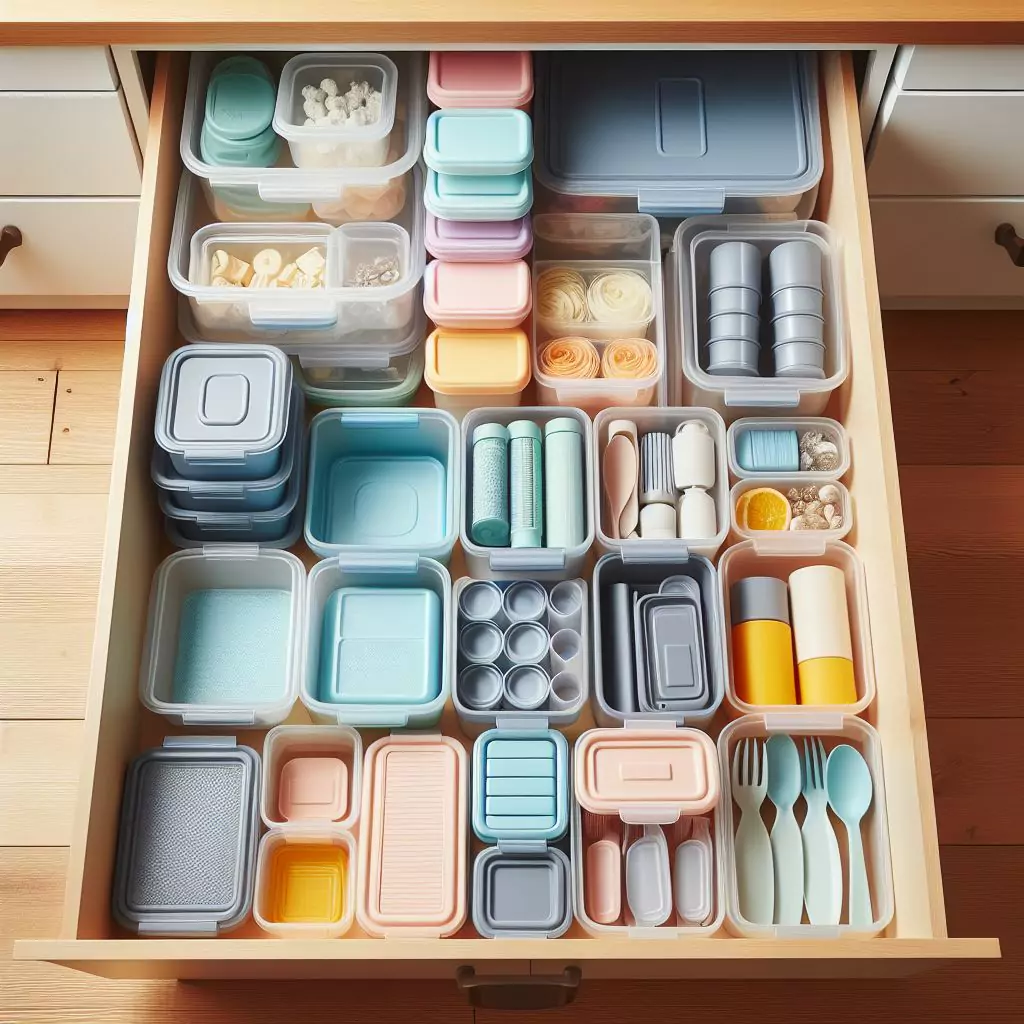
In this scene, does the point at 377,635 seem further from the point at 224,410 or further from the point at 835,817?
the point at 835,817

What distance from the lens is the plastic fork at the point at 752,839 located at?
94 cm

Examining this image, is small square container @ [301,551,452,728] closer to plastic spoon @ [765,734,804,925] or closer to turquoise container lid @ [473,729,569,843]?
turquoise container lid @ [473,729,569,843]

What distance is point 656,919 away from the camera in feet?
3.08

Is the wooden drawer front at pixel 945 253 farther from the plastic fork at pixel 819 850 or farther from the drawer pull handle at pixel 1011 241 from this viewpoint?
the plastic fork at pixel 819 850

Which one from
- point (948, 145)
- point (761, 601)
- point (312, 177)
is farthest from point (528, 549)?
point (948, 145)

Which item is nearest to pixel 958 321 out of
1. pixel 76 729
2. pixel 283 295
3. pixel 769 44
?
pixel 769 44

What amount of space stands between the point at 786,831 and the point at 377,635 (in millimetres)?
420

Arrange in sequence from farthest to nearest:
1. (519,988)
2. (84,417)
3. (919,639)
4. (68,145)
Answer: (84,417), (919,639), (68,145), (519,988)

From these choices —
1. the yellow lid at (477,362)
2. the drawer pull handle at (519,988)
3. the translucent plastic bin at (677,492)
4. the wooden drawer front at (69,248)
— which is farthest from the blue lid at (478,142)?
the drawer pull handle at (519,988)

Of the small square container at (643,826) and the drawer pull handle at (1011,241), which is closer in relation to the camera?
the small square container at (643,826)

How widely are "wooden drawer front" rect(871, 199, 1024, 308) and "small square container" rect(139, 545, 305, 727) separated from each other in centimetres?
78

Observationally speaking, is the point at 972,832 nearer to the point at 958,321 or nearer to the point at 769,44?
the point at 958,321

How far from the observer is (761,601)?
1030mm

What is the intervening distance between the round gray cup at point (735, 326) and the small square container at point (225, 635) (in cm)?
49
